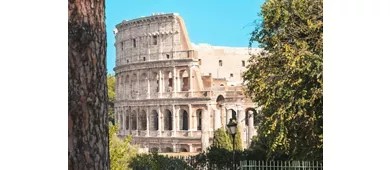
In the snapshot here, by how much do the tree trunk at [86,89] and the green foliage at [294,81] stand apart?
7.25 metres

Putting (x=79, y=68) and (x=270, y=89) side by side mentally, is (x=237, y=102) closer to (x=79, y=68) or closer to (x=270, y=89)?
(x=270, y=89)

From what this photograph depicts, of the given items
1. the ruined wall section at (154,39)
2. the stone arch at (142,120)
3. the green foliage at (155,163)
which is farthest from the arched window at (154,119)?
the green foliage at (155,163)

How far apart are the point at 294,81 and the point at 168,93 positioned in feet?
84.5

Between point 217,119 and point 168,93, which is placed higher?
point 168,93

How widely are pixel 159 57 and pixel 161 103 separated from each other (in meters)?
2.98

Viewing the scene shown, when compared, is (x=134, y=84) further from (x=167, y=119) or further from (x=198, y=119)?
(x=198, y=119)

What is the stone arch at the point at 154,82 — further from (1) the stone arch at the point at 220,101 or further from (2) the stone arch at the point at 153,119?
(1) the stone arch at the point at 220,101

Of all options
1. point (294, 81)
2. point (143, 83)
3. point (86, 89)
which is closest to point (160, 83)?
point (143, 83)

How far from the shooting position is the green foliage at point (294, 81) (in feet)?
35.4

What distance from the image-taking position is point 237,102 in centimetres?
3444

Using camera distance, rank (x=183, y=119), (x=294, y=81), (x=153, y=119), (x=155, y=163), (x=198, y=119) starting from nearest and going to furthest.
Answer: (x=294, y=81) < (x=155, y=163) < (x=198, y=119) < (x=183, y=119) < (x=153, y=119)

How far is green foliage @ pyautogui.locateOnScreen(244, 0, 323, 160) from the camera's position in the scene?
35.4 feet

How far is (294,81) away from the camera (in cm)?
1120
